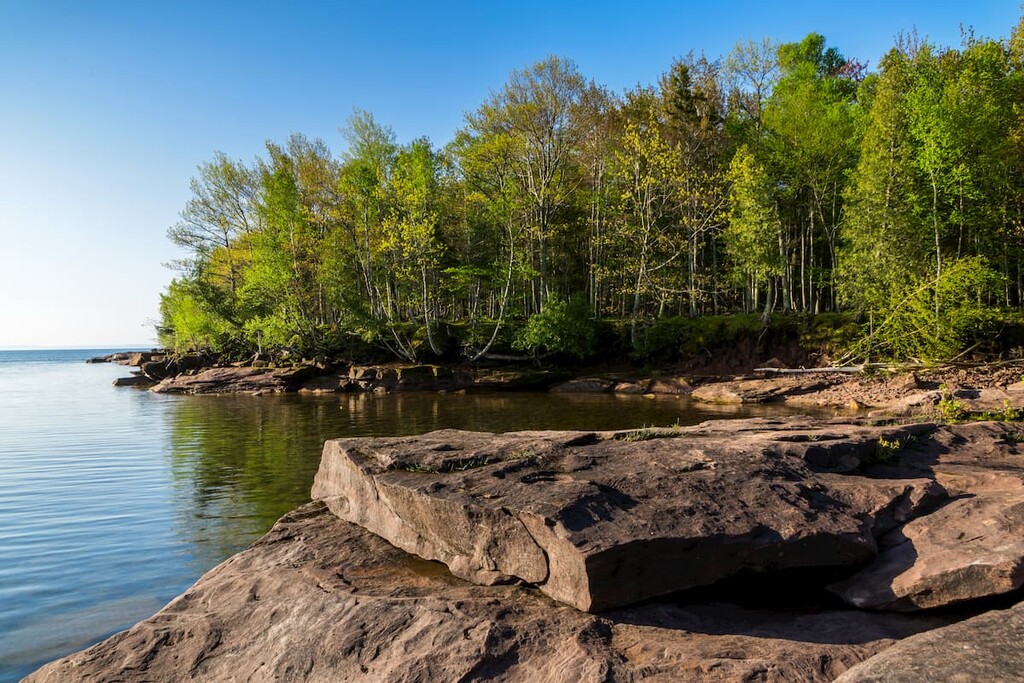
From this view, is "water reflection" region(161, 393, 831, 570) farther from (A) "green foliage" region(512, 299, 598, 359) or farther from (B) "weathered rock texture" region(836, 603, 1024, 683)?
(B) "weathered rock texture" region(836, 603, 1024, 683)

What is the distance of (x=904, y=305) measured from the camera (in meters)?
26.9

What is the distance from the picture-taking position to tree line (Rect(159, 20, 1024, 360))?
26.7 m

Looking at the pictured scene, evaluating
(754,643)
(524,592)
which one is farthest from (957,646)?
(524,592)

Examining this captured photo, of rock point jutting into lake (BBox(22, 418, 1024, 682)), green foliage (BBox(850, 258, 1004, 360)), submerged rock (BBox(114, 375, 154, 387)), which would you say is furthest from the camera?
submerged rock (BBox(114, 375, 154, 387))

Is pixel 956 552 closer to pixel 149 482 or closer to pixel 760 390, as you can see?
pixel 149 482

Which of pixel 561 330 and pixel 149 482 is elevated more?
pixel 561 330

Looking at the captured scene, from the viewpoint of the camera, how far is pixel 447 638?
189 inches

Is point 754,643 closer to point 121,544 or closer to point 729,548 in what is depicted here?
point 729,548

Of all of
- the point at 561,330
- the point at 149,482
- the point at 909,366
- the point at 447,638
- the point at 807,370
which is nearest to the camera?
the point at 447,638

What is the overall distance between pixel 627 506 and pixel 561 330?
30.1 m

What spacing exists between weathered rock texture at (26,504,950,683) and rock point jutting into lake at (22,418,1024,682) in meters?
0.02

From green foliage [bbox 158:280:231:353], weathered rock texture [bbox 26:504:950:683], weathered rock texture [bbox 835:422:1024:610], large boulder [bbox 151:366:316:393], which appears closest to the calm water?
weathered rock texture [bbox 26:504:950:683]

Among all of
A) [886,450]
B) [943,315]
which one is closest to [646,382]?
[943,315]

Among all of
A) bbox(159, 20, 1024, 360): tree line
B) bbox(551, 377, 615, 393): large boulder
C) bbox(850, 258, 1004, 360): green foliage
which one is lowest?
bbox(551, 377, 615, 393): large boulder
